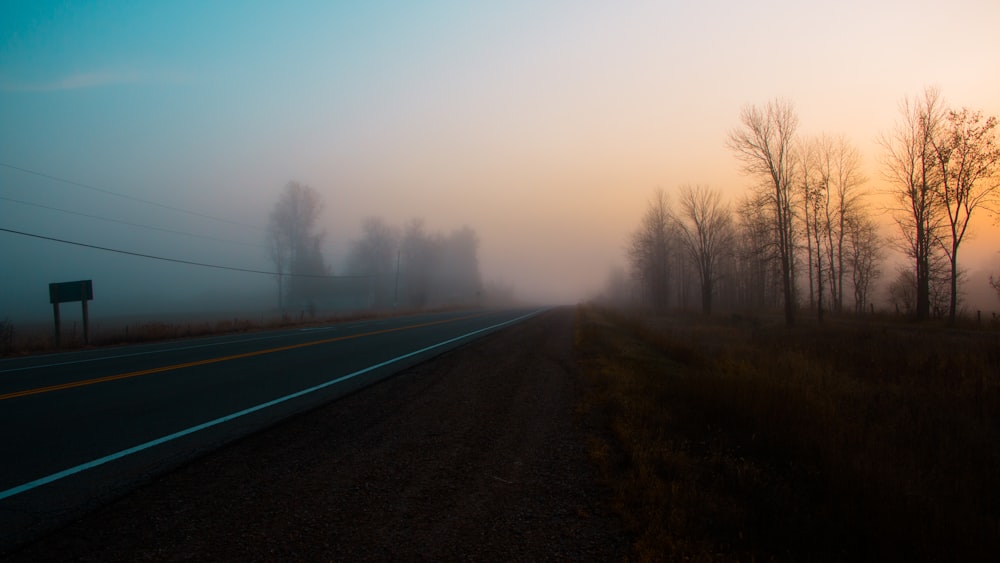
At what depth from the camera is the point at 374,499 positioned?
3959mm

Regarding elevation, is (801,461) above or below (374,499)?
below

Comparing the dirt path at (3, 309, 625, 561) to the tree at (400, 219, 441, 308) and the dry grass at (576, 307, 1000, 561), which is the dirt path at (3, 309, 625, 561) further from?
the tree at (400, 219, 441, 308)

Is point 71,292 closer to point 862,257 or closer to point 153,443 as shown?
point 153,443

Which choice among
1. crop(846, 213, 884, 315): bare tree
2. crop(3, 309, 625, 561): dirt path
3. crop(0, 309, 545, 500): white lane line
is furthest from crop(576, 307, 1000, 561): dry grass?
crop(846, 213, 884, 315): bare tree

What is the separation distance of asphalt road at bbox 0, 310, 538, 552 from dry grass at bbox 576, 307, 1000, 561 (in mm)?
4285

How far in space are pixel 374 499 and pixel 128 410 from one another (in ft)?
15.9

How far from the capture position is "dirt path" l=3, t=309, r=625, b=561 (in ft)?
10.4

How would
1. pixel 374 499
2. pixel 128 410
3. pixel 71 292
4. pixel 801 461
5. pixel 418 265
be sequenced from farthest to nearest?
pixel 418 265
pixel 71 292
pixel 128 410
pixel 801 461
pixel 374 499

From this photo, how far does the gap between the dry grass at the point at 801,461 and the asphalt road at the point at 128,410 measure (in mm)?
4285

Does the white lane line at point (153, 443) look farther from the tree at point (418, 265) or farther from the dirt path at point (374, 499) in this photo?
the tree at point (418, 265)

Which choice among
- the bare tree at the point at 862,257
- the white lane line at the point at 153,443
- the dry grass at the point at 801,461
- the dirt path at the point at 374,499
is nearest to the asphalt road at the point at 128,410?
the white lane line at the point at 153,443

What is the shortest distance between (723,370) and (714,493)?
758 cm

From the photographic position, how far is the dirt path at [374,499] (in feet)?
10.4

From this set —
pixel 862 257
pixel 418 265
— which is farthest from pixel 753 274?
pixel 418 265
